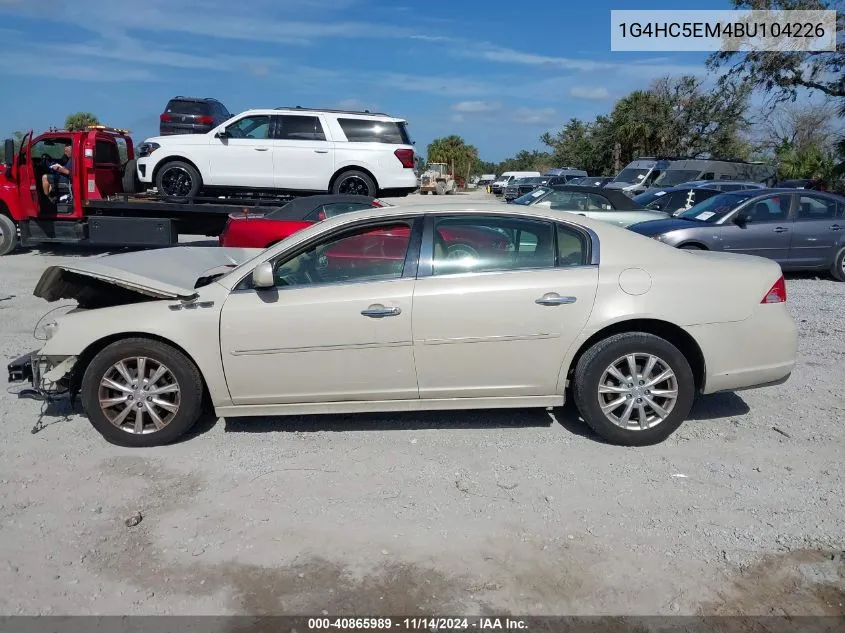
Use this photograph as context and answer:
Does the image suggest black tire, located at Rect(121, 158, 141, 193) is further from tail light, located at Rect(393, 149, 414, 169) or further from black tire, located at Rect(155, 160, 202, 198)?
tail light, located at Rect(393, 149, 414, 169)

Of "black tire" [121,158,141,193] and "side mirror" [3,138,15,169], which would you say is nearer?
"side mirror" [3,138,15,169]

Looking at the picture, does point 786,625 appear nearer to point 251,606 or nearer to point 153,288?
point 251,606

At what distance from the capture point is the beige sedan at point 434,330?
457 cm

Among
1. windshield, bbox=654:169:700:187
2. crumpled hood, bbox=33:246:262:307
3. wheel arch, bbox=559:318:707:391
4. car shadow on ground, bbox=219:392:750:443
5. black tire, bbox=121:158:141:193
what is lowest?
car shadow on ground, bbox=219:392:750:443

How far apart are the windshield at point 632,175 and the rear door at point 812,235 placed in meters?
17.1

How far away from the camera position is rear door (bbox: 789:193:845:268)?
11.2 m

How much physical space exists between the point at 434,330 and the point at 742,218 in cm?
843

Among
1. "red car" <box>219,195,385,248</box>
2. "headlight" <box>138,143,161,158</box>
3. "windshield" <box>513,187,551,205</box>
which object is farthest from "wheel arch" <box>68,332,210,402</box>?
"windshield" <box>513,187,551,205</box>

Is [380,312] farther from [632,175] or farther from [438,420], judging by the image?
[632,175]

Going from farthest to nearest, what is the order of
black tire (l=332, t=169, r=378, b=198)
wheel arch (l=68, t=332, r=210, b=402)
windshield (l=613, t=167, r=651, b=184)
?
windshield (l=613, t=167, r=651, b=184) < black tire (l=332, t=169, r=378, b=198) < wheel arch (l=68, t=332, r=210, b=402)

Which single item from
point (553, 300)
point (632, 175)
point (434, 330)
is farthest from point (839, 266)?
point (632, 175)

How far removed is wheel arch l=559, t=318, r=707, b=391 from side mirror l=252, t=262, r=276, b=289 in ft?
6.47

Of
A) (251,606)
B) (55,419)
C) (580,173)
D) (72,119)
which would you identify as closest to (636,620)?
A: (251,606)

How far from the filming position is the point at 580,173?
130 ft
